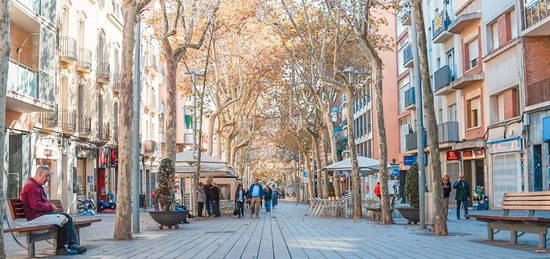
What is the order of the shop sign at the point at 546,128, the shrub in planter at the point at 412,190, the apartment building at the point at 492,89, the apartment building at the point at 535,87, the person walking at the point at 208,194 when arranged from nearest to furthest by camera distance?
the shrub in planter at the point at 412,190 → the shop sign at the point at 546,128 → the apartment building at the point at 535,87 → the apartment building at the point at 492,89 → the person walking at the point at 208,194

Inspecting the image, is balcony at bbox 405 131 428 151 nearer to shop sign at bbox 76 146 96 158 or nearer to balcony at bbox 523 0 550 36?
balcony at bbox 523 0 550 36

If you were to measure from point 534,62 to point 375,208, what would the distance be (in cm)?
942

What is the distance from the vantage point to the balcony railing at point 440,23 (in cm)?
4003

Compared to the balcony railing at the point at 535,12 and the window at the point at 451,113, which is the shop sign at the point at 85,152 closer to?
the window at the point at 451,113

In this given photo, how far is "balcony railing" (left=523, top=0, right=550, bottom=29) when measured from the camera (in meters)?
27.3

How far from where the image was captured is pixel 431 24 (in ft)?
147

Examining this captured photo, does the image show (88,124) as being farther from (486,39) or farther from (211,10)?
(486,39)

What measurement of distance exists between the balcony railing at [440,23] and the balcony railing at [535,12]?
10736 millimetres

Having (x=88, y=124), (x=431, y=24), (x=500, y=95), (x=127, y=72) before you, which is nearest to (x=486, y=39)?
(x=500, y=95)

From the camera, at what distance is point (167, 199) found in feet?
→ 68.9

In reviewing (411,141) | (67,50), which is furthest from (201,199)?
(411,141)

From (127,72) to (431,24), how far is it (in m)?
32.0

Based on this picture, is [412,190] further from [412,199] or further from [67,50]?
[67,50]

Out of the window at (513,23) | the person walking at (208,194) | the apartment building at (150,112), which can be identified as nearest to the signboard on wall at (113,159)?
the apartment building at (150,112)
